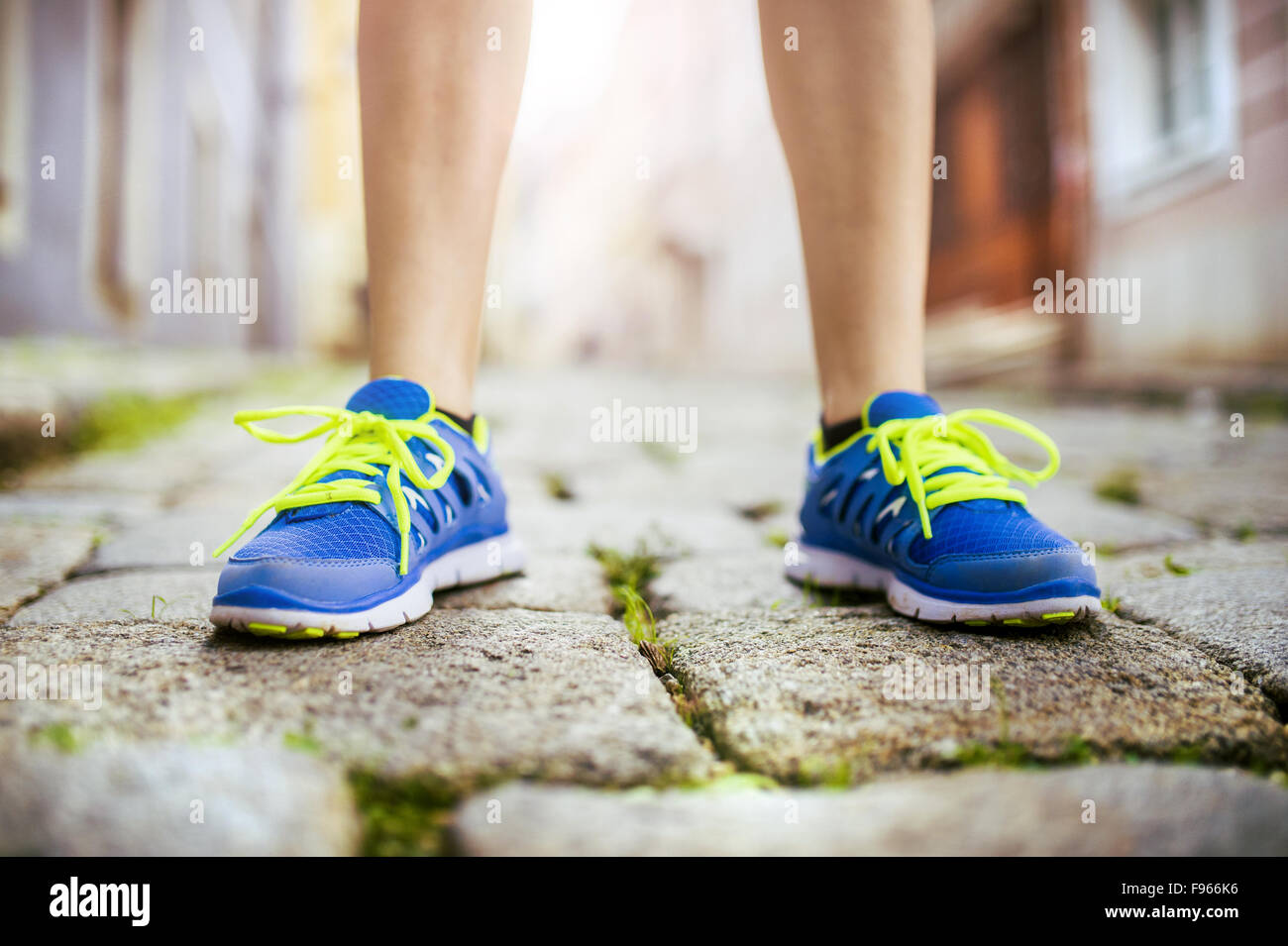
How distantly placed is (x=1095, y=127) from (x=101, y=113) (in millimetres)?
5148

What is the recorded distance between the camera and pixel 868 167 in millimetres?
974

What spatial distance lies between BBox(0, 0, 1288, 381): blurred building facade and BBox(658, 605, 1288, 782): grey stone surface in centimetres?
140

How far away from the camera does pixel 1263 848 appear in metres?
0.44

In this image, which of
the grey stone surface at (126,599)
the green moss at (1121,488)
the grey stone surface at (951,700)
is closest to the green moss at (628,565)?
the grey stone surface at (951,700)

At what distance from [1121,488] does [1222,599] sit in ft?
2.88

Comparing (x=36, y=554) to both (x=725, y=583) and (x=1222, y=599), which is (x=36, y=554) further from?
(x=1222, y=599)

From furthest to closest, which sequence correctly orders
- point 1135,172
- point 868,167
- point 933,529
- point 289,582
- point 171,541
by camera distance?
point 1135,172 < point 171,541 < point 868,167 < point 933,529 < point 289,582

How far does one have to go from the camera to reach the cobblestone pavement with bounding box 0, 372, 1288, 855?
45 centimetres

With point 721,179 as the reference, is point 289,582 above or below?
below

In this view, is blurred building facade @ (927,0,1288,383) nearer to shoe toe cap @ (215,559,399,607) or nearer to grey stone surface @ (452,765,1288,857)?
grey stone surface @ (452,765,1288,857)

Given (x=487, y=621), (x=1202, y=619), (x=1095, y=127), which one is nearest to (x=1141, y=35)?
(x=1095, y=127)

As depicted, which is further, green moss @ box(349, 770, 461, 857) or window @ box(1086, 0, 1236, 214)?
window @ box(1086, 0, 1236, 214)

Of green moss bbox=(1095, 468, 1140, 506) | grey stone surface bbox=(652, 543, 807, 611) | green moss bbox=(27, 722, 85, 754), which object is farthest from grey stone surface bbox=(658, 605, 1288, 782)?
green moss bbox=(1095, 468, 1140, 506)

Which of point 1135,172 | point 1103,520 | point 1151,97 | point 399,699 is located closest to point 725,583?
point 399,699
